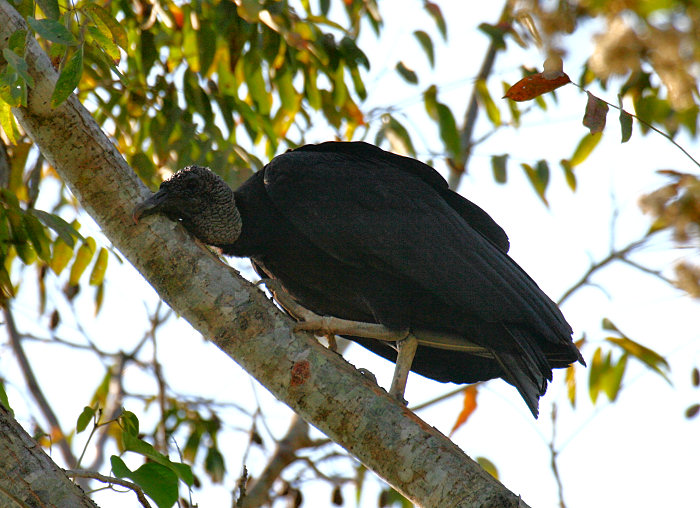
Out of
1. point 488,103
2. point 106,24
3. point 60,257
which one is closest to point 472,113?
point 488,103

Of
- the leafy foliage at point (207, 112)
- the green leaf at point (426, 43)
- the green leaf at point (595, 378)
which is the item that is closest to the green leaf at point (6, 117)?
the leafy foliage at point (207, 112)

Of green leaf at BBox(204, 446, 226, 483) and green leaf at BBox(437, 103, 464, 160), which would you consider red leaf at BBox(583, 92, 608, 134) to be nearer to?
green leaf at BBox(437, 103, 464, 160)

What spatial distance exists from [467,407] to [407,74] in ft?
5.95

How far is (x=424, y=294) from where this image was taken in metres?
2.94

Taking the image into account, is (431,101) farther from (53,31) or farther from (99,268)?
(53,31)

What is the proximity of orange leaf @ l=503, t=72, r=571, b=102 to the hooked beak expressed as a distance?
3.92ft

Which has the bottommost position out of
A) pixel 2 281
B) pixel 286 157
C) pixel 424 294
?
pixel 2 281

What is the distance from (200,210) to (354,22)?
204cm

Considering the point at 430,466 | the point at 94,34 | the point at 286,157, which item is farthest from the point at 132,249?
the point at 430,466

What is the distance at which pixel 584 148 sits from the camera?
417 cm

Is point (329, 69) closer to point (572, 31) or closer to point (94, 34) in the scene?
point (94, 34)

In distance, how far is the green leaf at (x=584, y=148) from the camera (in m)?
4.16

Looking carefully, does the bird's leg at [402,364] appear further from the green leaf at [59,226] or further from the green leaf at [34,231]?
the green leaf at [34,231]

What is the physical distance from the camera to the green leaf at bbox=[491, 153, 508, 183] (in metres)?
4.32
